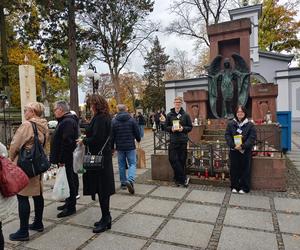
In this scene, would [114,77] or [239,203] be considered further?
[114,77]

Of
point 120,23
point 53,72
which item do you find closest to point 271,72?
point 120,23

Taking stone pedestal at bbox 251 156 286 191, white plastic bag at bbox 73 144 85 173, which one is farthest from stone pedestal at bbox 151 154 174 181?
white plastic bag at bbox 73 144 85 173

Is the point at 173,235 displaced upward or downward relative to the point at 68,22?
downward

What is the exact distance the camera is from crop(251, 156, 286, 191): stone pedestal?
562 cm

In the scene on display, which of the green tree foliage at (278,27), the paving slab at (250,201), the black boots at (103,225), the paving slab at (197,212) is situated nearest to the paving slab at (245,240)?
the paving slab at (197,212)

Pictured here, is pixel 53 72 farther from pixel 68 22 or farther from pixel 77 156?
pixel 77 156

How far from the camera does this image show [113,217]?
4.46 metres

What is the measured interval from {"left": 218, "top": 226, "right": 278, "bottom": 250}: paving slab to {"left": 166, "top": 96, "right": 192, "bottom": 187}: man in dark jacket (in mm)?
2325

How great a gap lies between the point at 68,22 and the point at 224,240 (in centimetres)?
1343

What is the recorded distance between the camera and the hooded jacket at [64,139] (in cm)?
427

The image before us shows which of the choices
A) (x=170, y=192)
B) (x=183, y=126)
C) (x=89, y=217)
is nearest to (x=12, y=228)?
(x=89, y=217)

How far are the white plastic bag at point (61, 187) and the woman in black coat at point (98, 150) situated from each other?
768 millimetres

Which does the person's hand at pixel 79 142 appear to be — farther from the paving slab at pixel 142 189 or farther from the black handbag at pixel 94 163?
the paving slab at pixel 142 189

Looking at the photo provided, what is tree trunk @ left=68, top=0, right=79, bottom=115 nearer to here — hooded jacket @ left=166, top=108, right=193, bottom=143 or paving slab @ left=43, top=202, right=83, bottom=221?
hooded jacket @ left=166, top=108, right=193, bottom=143
